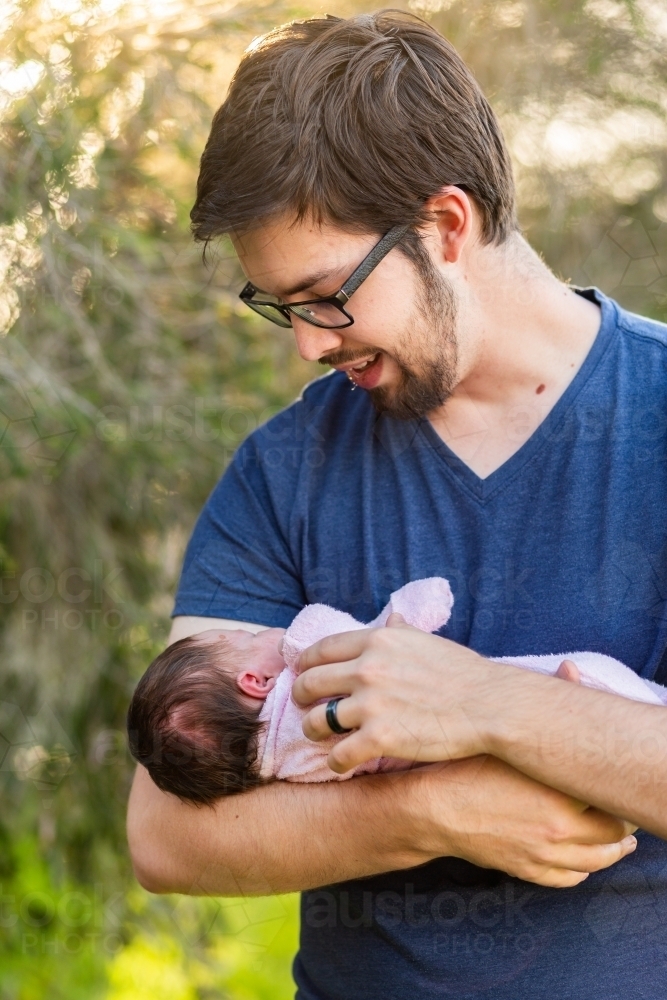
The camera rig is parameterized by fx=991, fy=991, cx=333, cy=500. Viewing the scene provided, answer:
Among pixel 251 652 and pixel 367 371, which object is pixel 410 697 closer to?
pixel 251 652

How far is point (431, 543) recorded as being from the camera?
157 centimetres

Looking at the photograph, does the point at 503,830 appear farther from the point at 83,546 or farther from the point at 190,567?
the point at 83,546

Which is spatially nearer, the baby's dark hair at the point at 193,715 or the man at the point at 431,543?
the man at the point at 431,543

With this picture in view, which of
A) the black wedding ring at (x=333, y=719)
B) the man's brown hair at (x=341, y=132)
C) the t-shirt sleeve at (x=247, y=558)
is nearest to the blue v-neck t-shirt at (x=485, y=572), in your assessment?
the t-shirt sleeve at (x=247, y=558)

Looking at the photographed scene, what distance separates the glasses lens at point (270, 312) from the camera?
5.52 feet

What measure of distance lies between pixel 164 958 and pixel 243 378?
5.61 feet

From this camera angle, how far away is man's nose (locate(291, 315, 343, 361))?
1.61 m

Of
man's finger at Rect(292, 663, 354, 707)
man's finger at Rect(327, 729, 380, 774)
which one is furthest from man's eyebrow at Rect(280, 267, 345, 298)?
man's finger at Rect(327, 729, 380, 774)

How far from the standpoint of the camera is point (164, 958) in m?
2.86

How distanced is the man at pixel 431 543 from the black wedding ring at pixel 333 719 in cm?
1

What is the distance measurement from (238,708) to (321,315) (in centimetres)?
66

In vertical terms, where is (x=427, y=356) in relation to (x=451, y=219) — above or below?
below

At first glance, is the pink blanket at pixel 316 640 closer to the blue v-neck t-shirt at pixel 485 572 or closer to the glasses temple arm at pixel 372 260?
the blue v-neck t-shirt at pixel 485 572

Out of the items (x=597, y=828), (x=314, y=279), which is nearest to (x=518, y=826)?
(x=597, y=828)
